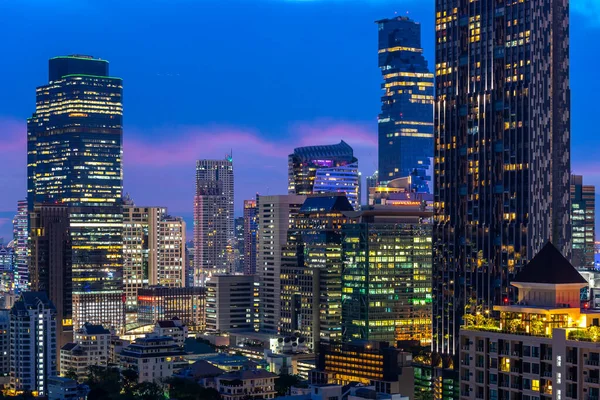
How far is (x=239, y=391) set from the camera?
513 feet

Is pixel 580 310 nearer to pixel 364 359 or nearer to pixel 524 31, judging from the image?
pixel 524 31

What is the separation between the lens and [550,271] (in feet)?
231

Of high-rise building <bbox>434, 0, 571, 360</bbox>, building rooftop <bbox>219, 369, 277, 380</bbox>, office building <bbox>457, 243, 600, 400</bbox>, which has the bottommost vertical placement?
building rooftop <bbox>219, 369, 277, 380</bbox>

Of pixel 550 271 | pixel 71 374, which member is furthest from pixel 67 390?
pixel 550 271

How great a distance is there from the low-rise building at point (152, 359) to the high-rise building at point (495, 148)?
152 feet

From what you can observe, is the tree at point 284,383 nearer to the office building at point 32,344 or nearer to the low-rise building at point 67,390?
the low-rise building at point 67,390

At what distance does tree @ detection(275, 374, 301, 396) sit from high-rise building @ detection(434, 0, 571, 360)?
21189mm

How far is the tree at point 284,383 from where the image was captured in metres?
160

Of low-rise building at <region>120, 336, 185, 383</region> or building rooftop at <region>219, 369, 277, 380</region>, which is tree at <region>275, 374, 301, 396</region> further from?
low-rise building at <region>120, 336, 185, 383</region>

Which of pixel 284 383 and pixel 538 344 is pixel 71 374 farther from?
pixel 538 344

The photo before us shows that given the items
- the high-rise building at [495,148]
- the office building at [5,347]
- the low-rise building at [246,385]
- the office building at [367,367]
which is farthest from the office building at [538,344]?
the office building at [5,347]

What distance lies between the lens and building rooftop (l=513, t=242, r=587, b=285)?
69875 millimetres

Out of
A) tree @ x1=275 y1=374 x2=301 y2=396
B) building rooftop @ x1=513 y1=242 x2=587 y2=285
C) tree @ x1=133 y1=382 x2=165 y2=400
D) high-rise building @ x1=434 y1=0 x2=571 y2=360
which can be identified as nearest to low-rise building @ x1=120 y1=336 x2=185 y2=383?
tree @ x1=133 y1=382 x2=165 y2=400

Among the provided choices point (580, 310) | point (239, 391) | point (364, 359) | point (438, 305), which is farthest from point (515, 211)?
point (580, 310)
